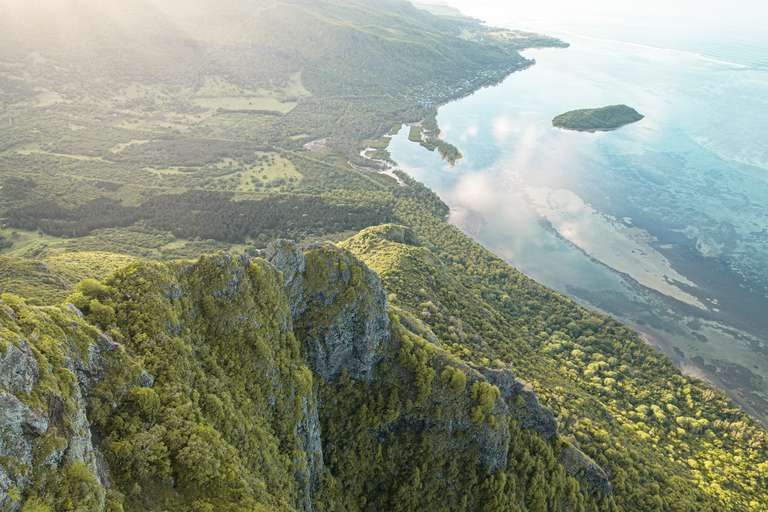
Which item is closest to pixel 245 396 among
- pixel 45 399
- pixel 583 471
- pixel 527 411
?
pixel 45 399

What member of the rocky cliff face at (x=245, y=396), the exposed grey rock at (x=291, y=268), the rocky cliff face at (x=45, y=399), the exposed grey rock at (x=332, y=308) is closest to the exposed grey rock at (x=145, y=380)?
the rocky cliff face at (x=245, y=396)

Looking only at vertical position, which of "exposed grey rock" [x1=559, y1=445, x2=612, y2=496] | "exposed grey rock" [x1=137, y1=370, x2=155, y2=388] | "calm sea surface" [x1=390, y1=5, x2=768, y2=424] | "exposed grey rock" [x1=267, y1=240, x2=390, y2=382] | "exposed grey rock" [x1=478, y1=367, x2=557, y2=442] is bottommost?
"calm sea surface" [x1=390, y1=5, x2=768, y2=424]

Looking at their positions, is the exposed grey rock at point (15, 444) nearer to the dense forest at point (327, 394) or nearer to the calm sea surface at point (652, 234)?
the dense forest at point (327, 394)

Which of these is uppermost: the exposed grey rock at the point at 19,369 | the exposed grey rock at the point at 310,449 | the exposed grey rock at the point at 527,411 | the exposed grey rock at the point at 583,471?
the exposed grey rock at the point at 19,369

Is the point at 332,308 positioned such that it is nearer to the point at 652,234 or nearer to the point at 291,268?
the point at 291,268

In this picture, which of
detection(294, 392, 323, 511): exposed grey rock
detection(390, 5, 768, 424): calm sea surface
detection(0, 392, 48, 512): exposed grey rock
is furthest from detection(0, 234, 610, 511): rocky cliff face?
detection(390, 5, 768, 424): calm sea surface

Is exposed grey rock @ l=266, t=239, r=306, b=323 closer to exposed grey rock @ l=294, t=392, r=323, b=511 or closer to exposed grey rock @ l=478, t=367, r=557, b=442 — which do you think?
exposed grey rock @ l=294, t=392, r=323, b=511

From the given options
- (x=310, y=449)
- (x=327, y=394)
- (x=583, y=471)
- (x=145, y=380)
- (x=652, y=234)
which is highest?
(x=145, y=380)

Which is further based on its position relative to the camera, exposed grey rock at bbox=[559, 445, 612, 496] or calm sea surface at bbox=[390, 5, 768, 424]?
calm sea surface at bbox=[390, 5, 768, 424]
